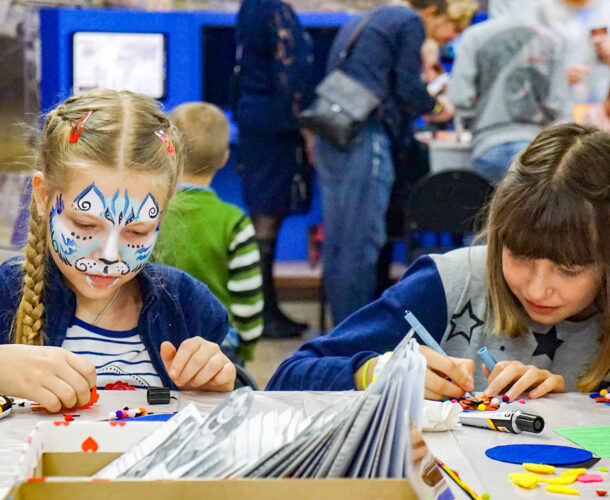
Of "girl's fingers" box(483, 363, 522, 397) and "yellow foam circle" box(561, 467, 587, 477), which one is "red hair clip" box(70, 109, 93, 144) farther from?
"yellow foam circle" box(561, 467, 587, 477)

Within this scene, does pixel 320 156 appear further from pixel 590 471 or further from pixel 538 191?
pixel 590 471

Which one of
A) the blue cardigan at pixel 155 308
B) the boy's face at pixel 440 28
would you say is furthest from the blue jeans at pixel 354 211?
the blue cardigan at pixel 155 308

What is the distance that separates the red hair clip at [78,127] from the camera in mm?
1436

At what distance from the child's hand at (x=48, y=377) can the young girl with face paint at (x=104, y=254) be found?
0.17 m

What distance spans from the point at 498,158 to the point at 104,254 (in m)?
2.83

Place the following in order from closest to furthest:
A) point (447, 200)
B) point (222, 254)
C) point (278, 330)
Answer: point (222, 254), point (447, 200), point (278, 330)

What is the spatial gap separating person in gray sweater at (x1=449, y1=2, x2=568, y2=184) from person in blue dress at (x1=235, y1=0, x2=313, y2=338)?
728mm

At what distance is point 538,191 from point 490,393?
340mm

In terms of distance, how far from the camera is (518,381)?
130 cm

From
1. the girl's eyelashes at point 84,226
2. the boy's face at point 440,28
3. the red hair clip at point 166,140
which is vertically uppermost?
the boy's face at point 440,28

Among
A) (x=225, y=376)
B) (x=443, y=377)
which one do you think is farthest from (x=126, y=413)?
(x=443, y=377)

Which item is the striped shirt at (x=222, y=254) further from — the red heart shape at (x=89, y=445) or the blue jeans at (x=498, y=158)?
the blue jeans at (x=498, y=158)

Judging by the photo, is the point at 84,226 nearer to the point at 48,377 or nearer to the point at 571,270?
the point at 48,377

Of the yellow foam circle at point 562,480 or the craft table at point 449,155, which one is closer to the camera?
the yellow foam circle at point 562,480
